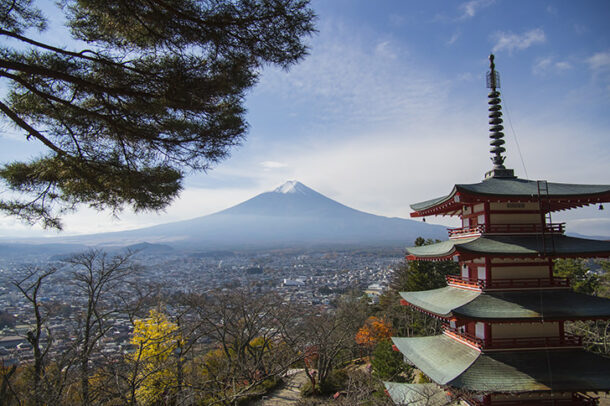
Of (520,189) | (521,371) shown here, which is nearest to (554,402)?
(521,371)

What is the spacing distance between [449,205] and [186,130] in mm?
6045

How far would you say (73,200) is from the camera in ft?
16.2

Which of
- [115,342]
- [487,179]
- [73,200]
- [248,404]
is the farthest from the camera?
[115,342]

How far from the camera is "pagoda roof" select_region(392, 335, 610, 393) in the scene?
577 centimetres

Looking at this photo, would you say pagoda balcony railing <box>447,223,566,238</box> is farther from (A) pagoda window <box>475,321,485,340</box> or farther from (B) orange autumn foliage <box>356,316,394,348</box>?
(B) orange autumn foliage <box>356,316,394,348</box>

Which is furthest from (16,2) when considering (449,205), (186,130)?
(449,205)

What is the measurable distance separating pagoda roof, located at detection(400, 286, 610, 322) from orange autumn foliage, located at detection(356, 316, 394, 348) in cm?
1184

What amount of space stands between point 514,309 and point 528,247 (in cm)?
122

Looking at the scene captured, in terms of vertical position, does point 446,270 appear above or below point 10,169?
below

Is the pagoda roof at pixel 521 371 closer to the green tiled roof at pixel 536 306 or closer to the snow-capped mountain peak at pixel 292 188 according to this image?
the green tiled roof at pixel 536 306

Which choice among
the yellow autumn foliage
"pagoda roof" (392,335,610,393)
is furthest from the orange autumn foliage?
"pagoda roof" (392,335,610,393)

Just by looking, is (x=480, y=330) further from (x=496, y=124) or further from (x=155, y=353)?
(x=155, y=353)

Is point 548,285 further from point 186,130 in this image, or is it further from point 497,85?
point 186,130

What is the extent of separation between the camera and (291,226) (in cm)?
15300
